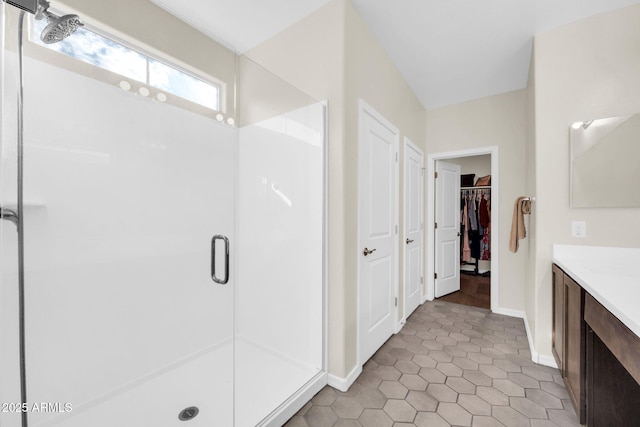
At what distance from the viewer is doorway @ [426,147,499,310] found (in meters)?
3.32

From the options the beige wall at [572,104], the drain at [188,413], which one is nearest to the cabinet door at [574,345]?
the beige wall at [572,104]

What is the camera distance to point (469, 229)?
192 inches

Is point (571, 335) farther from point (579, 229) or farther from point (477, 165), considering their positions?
point (477, 165)

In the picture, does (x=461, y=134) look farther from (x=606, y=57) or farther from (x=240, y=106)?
(x=240, y=106)

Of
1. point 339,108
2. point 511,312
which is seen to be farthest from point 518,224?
point 339,108

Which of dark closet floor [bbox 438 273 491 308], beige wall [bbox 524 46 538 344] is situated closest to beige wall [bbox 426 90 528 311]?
beige wall [bbox 524 46 538 344]

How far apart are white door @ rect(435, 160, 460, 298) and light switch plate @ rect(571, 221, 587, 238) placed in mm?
1730

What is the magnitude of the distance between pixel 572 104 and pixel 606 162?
0.51 meters

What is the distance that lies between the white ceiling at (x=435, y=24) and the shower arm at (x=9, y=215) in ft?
5.15

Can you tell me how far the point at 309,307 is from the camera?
78.7 inches

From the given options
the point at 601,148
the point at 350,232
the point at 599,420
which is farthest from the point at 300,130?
the point at 599,420

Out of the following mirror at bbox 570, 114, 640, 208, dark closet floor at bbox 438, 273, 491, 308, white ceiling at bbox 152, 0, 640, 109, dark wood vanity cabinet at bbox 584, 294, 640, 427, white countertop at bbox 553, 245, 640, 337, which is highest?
white ceiling at bbox 152, 0, 640, 109

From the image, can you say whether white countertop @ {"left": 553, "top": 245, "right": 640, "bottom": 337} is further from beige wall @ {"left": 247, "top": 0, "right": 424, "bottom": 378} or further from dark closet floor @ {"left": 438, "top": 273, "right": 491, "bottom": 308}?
dark closet floor @ {"left": 438, "top": 273, "right": 491, "bottom": 308}

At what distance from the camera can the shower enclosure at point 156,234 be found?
4.23ft
